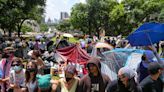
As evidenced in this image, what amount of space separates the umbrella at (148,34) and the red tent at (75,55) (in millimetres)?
4175

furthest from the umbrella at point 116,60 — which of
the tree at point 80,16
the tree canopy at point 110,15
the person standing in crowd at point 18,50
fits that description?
the tree at point 80,16

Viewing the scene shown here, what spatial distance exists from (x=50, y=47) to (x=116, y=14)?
77.1m

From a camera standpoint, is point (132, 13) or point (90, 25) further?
point (90, 25)

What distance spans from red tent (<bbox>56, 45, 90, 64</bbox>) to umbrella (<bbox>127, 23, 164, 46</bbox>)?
13.7 ft

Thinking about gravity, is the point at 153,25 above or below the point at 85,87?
above

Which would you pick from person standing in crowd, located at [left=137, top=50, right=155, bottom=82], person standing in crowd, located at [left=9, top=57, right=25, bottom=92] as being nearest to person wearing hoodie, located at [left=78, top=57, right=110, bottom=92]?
person standing in crowd, located at [left=137, top=50, right=155, bottom=82]

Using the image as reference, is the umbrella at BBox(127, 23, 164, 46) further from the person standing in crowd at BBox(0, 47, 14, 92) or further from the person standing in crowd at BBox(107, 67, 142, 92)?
the person standing in crowd at BBox(107, 67, 142, 92)

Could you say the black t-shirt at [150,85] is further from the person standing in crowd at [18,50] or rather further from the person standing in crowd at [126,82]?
the person standing in crowd at [18,50]

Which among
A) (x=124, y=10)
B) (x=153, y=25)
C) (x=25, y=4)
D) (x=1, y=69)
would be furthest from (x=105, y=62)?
(x=124, y=10)

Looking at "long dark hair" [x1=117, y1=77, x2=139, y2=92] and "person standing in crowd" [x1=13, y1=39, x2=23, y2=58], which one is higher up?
"long dark hair" [x1=117, y1=77, x2=139, y2=92]

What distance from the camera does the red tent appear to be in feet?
48.8

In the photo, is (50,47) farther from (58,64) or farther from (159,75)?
(159,75)

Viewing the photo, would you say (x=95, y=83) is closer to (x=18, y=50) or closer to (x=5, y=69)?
(x=5, y=69)

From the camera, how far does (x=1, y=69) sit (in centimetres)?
949
